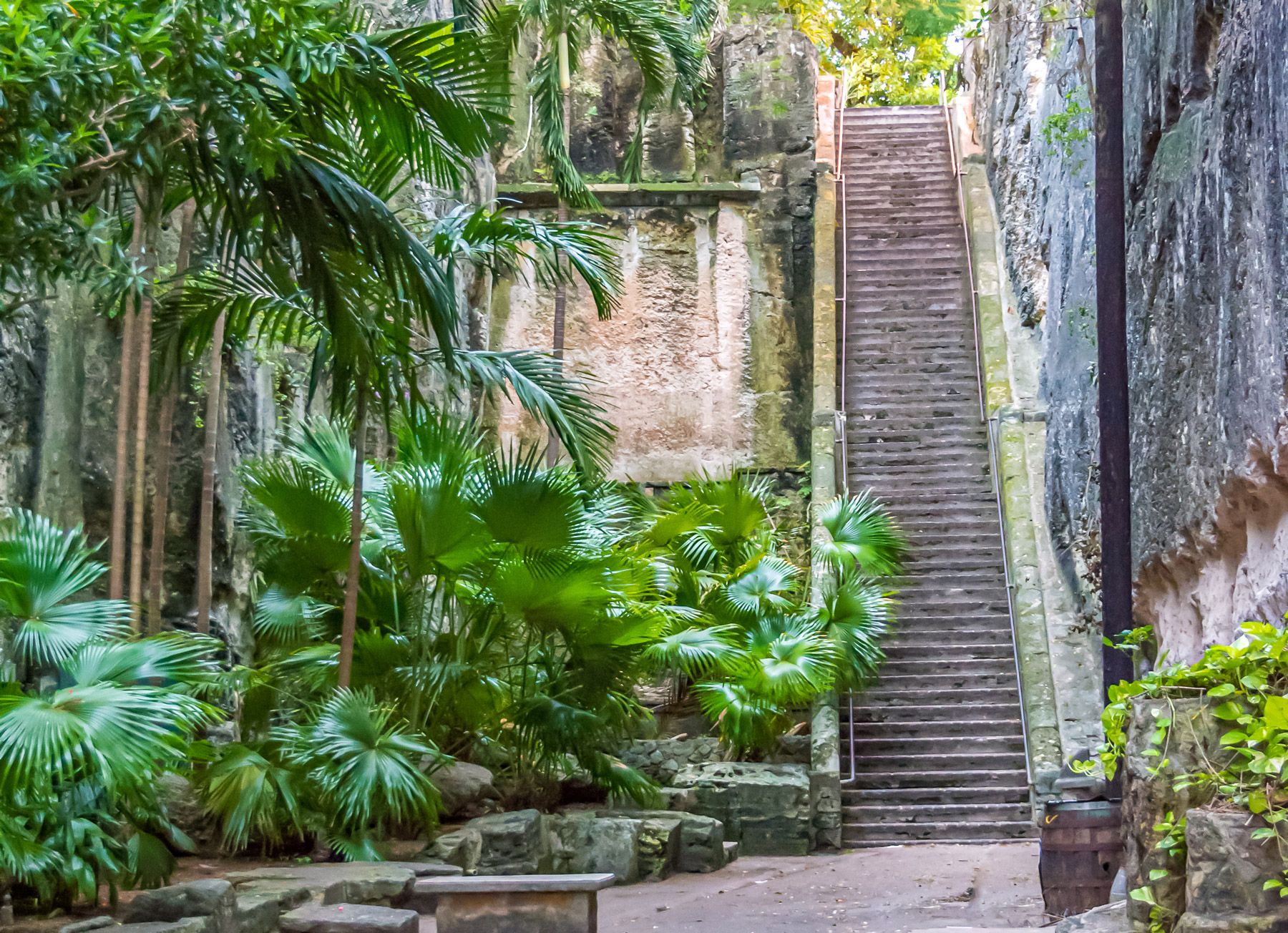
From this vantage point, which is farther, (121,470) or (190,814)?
(190,814)

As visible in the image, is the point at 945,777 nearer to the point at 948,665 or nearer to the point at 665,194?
the point at 948,665

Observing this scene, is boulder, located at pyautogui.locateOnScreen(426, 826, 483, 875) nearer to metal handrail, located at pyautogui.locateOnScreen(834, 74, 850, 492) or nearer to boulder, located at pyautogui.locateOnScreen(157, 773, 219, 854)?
boulder, located at pyautogui.locateOnScreen(157, 773, 219, 854)

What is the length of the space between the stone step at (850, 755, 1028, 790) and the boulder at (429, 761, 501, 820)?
10.3 feet

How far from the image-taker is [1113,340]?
21.8ft

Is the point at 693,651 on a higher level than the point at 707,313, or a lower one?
lower

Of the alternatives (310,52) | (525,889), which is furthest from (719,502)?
(310,52)

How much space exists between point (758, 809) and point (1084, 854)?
13.1 ft

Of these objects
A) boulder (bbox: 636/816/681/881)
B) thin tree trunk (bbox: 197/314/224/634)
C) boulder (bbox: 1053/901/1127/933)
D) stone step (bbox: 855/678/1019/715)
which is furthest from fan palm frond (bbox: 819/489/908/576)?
boulder (bbox: 1053/901/1127/933)

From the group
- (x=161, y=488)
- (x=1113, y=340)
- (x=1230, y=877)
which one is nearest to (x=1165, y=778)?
(x=1230, y=877)

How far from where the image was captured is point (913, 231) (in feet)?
54.4

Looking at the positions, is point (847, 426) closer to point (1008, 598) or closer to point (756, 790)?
point (1008, 598)

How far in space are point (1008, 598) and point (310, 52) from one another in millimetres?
8772

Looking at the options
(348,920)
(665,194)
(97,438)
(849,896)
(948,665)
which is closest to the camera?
(348,920)

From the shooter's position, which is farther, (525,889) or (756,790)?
(756,790)
